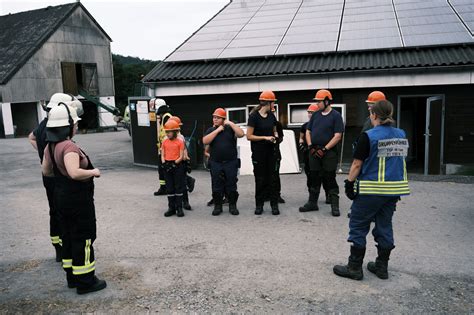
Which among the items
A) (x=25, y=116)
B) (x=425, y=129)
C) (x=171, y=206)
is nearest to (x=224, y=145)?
(x=171, y=206)

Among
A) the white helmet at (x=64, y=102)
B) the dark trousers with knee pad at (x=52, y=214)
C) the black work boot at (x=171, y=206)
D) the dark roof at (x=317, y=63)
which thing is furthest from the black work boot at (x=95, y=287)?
the dark roof at (x=317, y=63)

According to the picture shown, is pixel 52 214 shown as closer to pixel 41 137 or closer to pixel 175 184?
pixel 41 137

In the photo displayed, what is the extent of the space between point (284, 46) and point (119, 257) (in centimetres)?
829

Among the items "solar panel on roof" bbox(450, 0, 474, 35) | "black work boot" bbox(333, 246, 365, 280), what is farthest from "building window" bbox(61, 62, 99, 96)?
"black work boot" bbox(333, 246, 365, 280)

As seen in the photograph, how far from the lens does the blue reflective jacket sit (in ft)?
13.4

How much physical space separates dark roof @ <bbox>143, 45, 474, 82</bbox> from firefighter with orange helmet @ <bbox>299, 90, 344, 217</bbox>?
159 inches

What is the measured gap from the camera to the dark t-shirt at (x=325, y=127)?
6.57m

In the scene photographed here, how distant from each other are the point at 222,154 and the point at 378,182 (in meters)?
3.08

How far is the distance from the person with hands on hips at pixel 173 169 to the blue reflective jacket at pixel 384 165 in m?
3.48

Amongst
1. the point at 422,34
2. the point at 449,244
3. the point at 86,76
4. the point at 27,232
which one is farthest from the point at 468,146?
the point at 86,76

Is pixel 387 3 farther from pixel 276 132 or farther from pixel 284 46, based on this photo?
pixel 276 132

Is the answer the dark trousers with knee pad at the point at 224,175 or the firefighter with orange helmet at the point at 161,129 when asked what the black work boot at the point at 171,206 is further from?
the firefighter with orange helmet at the point at 161,129

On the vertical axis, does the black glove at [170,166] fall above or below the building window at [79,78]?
below

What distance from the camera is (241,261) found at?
482cm
